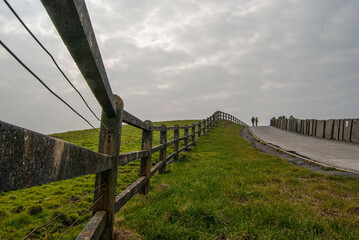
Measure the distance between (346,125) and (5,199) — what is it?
16805 millimetres

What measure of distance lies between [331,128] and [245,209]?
15417mm

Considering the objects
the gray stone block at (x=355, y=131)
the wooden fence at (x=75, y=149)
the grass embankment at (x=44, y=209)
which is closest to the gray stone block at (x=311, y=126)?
the gray stone block at (x=355, y=131)

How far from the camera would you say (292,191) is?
4.64 m

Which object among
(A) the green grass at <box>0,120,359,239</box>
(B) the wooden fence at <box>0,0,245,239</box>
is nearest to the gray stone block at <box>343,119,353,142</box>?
(A) the green grass at <box>0,120,359,239</box>

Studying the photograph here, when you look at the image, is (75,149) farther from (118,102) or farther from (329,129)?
(329,129)

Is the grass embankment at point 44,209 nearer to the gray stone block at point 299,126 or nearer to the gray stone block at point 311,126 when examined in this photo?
the gray stone block at point 311,126

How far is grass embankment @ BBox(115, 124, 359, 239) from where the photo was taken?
2918mm

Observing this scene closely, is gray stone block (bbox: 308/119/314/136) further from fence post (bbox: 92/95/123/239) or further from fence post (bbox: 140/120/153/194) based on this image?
fence post (bbox: 92/95/123/239)

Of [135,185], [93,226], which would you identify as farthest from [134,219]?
[93,226]

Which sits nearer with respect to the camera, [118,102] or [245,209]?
[118,102]

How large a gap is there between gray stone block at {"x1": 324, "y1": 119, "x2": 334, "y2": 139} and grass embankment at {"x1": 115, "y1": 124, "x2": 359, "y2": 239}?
1220 centimetres

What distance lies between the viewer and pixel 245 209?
362 cm

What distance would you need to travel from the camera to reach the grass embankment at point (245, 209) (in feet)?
9.57

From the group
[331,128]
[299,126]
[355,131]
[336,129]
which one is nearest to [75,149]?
[355,131]
